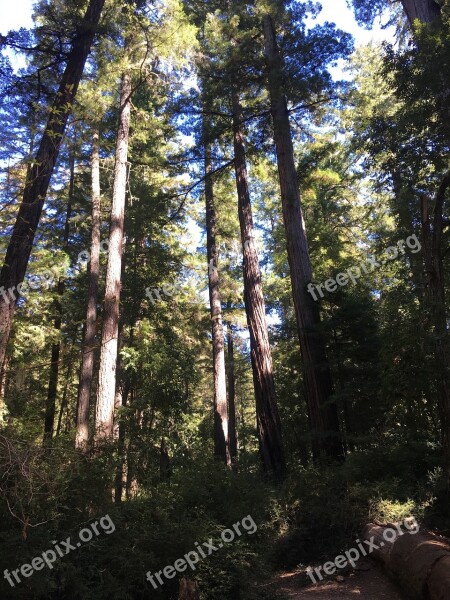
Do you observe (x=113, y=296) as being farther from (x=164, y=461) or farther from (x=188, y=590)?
(x=188, y=590)

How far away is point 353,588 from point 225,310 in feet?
46.7

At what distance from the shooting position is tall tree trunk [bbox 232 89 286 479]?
999 centimetres

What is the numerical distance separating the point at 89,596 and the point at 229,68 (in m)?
12.3

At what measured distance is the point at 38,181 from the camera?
584 cm

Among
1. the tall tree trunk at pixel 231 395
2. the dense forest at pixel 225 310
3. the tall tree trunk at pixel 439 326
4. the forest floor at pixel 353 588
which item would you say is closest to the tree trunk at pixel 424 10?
the dense forest at pixel 225 310

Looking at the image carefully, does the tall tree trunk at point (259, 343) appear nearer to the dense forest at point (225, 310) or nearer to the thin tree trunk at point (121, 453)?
the dense forest at point (225, 310)

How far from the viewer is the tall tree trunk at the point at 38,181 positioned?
522 cm

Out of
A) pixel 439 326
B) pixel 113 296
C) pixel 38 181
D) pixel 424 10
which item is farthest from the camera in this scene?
pixel 113 296

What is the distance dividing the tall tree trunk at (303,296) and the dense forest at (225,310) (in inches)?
2.2

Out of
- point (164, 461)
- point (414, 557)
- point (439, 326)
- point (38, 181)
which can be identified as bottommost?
point (414, 557)

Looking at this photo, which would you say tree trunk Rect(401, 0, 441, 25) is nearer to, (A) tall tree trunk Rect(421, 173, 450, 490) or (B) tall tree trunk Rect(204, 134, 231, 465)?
(A) tall tree trunk Rect(421, 173, 450, 490)

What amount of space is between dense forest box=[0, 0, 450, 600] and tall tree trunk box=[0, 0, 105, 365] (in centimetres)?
3

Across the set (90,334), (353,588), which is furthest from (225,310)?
(353,588)

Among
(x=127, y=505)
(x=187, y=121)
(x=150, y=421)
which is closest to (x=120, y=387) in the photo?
(x=150, y=421)
